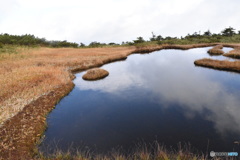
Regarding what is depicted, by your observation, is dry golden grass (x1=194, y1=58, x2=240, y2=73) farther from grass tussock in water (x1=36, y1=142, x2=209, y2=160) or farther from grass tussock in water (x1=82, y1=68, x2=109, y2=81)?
grass tussock in water (x1=36, y1=142, x2=209, y2=160)

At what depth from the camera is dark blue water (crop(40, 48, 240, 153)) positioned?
42.9 feet

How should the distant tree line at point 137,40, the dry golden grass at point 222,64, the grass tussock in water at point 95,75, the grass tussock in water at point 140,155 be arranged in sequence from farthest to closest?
1. the distant tree line at point 137,40
2. the grass tussock in water at point 95,75
3. the dry golden grass at point 222,64
4. the grass tussock in water at point 140,155

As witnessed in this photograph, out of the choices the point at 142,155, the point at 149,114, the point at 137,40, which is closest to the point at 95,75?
the point at 149,114

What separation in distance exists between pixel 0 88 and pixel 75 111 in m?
11.3

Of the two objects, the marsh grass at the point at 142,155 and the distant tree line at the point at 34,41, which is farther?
the distant tree line at the point at 34,41

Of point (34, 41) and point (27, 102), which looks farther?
point (34, 41)

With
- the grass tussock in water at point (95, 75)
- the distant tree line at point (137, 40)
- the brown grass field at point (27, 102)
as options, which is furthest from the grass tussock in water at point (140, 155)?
the distant tree line at point (137, 40)

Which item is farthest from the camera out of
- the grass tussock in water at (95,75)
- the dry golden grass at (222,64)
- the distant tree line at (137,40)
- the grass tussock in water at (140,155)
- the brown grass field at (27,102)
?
the distant tree line at (137,40)

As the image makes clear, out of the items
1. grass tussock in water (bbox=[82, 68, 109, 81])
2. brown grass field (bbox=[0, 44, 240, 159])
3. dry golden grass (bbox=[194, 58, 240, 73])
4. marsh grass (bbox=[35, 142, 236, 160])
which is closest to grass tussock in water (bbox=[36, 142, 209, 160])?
marsh grass (bbox=[35, 142, 236, 160])

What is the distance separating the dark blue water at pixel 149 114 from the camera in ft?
42.9

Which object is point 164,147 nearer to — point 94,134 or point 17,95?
point 94,134

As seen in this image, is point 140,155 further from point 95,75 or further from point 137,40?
point 137,40

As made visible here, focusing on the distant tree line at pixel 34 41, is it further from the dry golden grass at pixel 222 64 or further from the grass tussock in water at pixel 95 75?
the dry golden grass at pixel 222 64

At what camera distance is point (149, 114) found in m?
16.9
